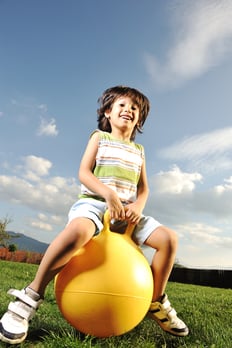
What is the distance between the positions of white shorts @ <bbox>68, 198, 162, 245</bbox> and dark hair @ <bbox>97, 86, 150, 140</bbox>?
0.91m

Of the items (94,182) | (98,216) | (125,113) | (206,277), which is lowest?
(98,216)

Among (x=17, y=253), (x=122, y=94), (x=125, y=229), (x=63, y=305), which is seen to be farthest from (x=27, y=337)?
(x=17, y=253)

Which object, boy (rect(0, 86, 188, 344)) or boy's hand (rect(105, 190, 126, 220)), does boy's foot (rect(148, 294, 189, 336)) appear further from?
boy's hand (rect(105, 190, 126, 220))

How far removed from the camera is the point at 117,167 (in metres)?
3.70

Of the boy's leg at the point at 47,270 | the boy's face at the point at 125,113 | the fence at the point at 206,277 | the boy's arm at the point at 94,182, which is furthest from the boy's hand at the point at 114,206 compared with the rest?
the fence at the point at 206,277

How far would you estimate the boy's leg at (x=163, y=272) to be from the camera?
3520 mm

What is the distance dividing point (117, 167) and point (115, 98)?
0.71 metres

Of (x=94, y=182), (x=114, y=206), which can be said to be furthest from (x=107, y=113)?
(x=114, y=206)

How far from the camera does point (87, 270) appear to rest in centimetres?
310

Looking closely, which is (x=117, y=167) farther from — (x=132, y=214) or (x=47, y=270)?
(x=47, y=270)

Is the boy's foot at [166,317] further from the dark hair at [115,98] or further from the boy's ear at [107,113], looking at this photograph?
the boy's ear at [107,113]

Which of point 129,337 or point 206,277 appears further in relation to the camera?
point 206,277

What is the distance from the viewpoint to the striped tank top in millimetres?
3645

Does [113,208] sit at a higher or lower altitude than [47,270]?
higher
